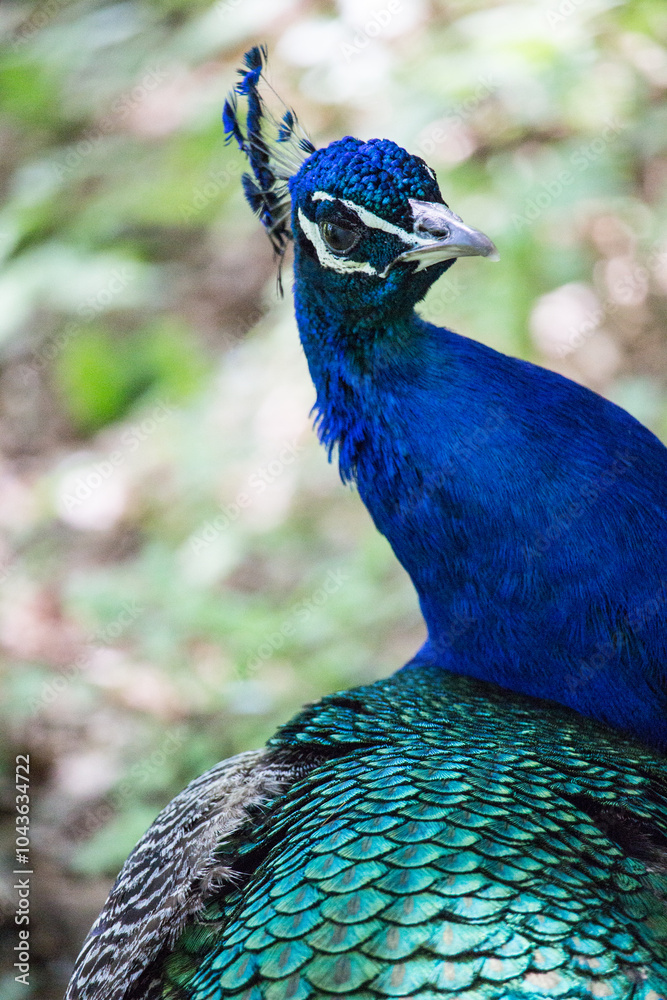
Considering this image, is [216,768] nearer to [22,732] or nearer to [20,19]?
[22,732]

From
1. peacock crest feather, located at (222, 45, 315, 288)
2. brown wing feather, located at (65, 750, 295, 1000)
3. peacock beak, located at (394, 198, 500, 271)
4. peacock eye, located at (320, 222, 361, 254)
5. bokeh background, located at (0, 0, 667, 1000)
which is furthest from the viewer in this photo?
bokeh background, located at (0, 0, 667, 1000)

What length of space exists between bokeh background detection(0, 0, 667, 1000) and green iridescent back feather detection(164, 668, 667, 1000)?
1.42 meters

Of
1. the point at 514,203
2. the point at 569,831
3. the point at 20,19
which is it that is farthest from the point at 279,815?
the point at 20,19

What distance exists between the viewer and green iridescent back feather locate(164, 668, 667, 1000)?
1.20 metres

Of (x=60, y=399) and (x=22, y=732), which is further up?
(x=60, y=399)

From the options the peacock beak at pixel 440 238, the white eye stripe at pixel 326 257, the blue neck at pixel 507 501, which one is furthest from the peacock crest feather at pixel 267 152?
the peacock beak at pixel 440 238

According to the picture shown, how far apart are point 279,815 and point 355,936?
1.27 feet

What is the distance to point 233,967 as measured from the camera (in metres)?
1.30

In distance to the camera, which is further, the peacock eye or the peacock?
the peacock eye

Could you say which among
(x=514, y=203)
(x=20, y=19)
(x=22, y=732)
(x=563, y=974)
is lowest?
(x=563, y=974)

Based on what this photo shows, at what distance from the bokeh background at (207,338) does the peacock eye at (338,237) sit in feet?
5.40

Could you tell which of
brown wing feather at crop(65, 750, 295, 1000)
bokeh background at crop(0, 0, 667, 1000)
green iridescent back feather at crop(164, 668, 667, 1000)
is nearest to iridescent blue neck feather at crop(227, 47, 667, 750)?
green iridescent back feather at crop(164, 668, 667, 1000)

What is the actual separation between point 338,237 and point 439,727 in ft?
3.11

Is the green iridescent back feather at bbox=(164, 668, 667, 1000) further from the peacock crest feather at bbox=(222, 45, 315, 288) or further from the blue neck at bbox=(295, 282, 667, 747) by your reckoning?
the peacock crest feather at bbox=(222, 45, 315, 288)
